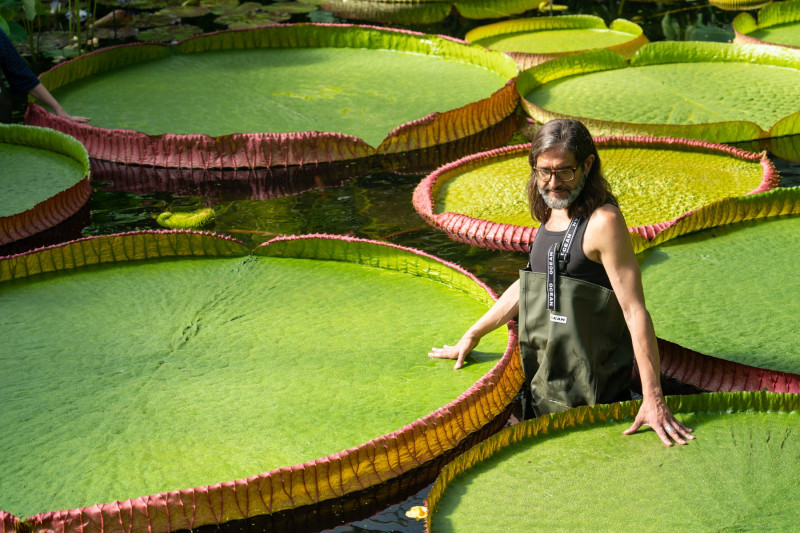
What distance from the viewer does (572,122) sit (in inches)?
96.9

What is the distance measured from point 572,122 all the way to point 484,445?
2.89ft

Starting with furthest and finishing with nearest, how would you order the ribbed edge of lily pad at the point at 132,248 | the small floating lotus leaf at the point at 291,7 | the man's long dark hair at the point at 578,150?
the small floating lotus leaf at the point at 291,7, the ribbed edge of lily pad at the point at 132,248, the man's long dark hair at the point at 578,150

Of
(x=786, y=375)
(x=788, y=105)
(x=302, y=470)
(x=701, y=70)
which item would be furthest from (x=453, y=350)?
(x=701, y=70)

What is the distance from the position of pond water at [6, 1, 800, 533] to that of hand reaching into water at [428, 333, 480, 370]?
986mm

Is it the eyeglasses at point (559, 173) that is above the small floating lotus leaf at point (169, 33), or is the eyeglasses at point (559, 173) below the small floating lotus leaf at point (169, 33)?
above

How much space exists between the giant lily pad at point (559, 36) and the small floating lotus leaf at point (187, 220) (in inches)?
116

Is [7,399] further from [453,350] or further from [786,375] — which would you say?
[786,375]

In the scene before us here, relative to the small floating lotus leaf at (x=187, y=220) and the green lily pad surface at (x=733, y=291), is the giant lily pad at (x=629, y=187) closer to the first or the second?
the green lily pad surface at (x=733, y=291)

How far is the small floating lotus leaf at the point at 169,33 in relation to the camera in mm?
8218

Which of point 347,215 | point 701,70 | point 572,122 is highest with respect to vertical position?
point 572,122

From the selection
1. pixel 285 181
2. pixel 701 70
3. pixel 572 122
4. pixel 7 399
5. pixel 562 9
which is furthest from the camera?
pixel 562 9

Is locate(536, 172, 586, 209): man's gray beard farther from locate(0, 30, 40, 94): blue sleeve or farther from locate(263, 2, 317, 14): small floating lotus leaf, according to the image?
locate(263, 2, 317, 14): small floating lotus leaf

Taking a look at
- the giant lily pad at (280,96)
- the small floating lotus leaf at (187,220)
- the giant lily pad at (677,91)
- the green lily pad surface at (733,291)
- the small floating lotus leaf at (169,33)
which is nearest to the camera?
the green lily pad surface at (733,291)

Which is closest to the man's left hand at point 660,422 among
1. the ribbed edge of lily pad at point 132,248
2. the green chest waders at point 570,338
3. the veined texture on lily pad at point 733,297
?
the green chest waders at point 570,338
